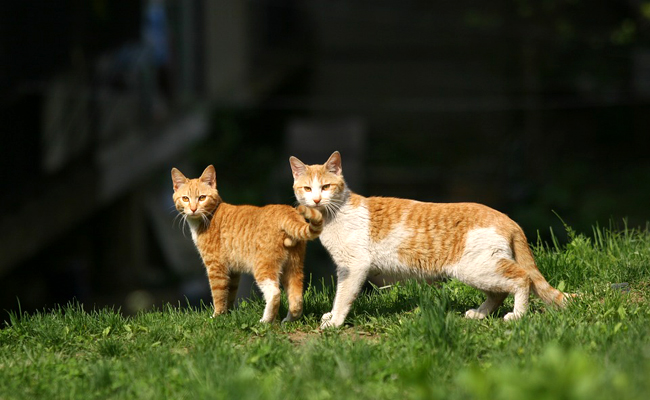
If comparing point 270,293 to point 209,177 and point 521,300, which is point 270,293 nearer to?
point 209,177

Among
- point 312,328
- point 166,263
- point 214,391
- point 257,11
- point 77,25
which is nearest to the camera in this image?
point 214,391

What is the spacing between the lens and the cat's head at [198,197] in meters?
5.55

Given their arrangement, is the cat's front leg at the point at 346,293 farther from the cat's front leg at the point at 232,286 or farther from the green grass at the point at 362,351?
the cat's front leg at the point at 232,286

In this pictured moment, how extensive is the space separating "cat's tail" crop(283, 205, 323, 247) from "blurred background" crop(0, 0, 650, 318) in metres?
5.73

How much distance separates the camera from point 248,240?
5.27 m

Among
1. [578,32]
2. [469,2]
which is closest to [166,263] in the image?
[469,2]

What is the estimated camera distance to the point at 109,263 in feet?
51.4

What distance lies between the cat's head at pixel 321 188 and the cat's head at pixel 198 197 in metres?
0.73

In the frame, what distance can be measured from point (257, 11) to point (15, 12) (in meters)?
8.82

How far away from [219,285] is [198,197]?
68 centimetres

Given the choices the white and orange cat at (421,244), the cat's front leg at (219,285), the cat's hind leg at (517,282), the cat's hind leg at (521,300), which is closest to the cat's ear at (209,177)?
the cat's front leg at (219,285)

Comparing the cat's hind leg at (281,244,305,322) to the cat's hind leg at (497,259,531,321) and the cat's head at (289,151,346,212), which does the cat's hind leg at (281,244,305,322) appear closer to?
the cat's head at (289,151,346,212)

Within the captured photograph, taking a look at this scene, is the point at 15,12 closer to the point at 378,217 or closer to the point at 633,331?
the point at 378,217

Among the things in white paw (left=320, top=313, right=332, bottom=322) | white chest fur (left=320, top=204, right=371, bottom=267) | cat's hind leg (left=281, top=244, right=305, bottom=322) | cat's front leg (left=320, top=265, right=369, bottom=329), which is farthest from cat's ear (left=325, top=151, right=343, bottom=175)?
white paw (left=320, top=313, right=332, bottom=322)
